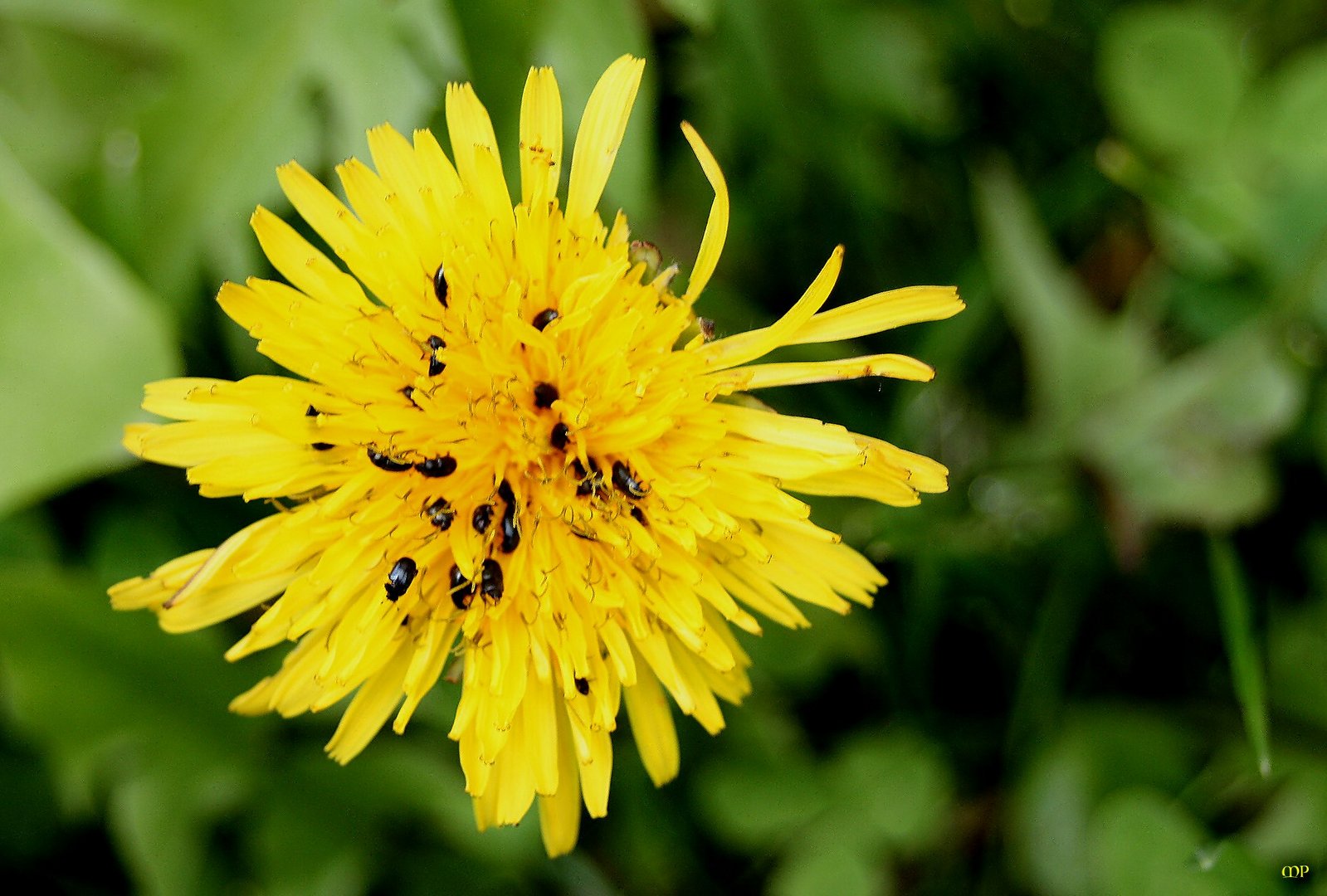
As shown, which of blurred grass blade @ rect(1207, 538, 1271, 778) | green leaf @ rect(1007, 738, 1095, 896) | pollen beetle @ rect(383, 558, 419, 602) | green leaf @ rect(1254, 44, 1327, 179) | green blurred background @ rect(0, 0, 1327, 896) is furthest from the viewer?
Result: green leaf @ rect(1254, 44, 1327, 179)

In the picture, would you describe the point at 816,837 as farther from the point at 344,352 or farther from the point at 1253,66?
the point at 1253,66

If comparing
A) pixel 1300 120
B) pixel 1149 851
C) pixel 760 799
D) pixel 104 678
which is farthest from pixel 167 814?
pixel 1300 120

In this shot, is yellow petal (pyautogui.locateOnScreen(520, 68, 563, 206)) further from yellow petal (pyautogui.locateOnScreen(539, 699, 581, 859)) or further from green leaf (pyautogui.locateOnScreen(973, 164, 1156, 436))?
green leaf (pyautogui.locateOnScreen(973, 164, 1156, 436))

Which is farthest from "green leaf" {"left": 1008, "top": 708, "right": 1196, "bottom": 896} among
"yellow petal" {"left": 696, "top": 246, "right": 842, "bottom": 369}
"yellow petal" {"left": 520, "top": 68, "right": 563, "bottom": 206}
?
"yellow petal" {"left": 520, "top": 68, "right": 563, "bottom": 206}

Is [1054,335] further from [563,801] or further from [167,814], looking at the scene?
[167,814]

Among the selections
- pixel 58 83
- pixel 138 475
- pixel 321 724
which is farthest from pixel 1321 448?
pixel 58 83

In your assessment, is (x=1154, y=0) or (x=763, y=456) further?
(x=1154, y=0)
